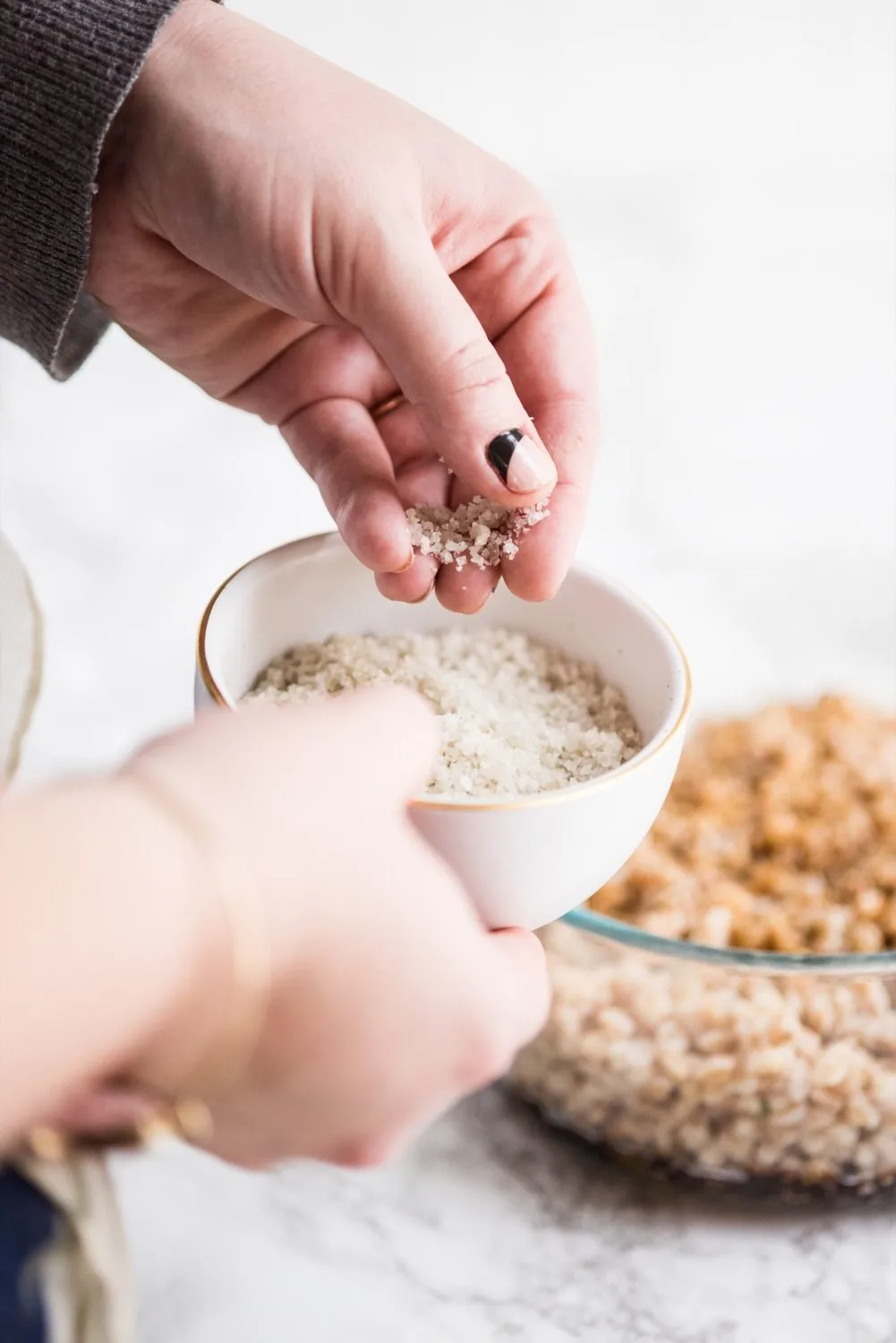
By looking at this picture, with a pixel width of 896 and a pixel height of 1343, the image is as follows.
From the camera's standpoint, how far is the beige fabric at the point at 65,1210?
0.63 metres

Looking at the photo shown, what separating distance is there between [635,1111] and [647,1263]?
12 centimetres

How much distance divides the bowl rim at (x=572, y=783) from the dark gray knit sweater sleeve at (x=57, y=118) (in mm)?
209

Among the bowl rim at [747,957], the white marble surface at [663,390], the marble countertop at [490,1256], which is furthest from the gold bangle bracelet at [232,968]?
the white marble surface at [663,390]

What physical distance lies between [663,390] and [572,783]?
0.85 metres

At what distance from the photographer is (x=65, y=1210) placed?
0.65 m

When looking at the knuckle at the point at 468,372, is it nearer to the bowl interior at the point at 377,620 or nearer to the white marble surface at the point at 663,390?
the bowl interior at the point at 377,620

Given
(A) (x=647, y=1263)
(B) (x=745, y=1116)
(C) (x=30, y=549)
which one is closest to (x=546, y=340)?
(B) (x=745, y=1116)

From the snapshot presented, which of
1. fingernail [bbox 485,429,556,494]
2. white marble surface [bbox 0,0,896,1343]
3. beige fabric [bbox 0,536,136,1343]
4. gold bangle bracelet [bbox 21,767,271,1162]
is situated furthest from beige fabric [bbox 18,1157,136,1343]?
white marble surface [bbox 0,0,896,1343]

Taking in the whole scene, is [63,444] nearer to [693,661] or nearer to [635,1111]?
[693,661]

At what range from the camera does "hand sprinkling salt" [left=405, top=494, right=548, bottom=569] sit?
639 mm

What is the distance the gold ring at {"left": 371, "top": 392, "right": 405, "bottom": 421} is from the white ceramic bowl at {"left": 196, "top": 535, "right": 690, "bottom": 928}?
5.4 inches

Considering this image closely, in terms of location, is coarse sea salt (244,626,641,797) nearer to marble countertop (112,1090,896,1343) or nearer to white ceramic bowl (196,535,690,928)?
white ceramic bowl (196,535,690,928)

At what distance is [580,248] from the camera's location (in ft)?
4.44

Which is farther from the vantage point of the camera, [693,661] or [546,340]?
[693,661]
